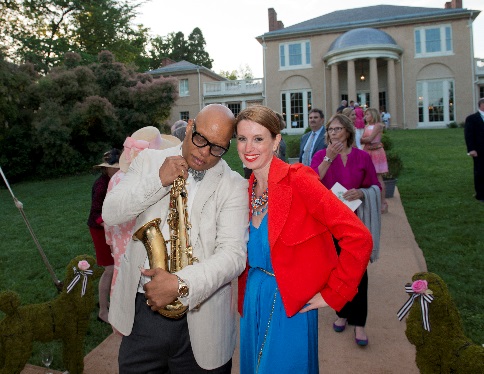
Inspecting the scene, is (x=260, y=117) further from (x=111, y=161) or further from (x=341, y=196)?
(x=111, y=161)

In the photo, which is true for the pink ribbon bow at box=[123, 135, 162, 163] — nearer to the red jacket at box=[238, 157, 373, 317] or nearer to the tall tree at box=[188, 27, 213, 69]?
the red jacket at box=[238, 157, 373, 317]

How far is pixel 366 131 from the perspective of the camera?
8.90 meters

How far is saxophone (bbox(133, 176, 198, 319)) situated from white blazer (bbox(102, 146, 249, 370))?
0.04 m

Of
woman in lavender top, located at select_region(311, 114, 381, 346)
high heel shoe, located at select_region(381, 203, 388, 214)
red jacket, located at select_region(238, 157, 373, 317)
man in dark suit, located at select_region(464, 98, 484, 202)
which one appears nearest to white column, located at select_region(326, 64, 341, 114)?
man in dark suit, located at select_region(464, 98, 484, 202)

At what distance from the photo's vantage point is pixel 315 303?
223cm

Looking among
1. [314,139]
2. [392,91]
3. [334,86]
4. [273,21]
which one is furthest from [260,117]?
[273,21]

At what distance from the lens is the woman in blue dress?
6.98 ft

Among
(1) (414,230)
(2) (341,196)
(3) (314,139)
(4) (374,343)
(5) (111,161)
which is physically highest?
(3) (314,139)

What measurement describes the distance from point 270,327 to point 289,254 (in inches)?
17.5

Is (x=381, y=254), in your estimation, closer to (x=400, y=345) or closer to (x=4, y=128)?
(x=400, y=345)

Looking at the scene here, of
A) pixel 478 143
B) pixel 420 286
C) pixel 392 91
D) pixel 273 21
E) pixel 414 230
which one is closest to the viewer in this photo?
pixel 420 286

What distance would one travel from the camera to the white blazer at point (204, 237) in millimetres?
2064

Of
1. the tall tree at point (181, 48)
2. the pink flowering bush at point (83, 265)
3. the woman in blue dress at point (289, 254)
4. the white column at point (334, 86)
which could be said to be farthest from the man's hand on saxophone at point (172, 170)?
the tall tree at point (181, 48)

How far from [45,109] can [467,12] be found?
97.9ft
